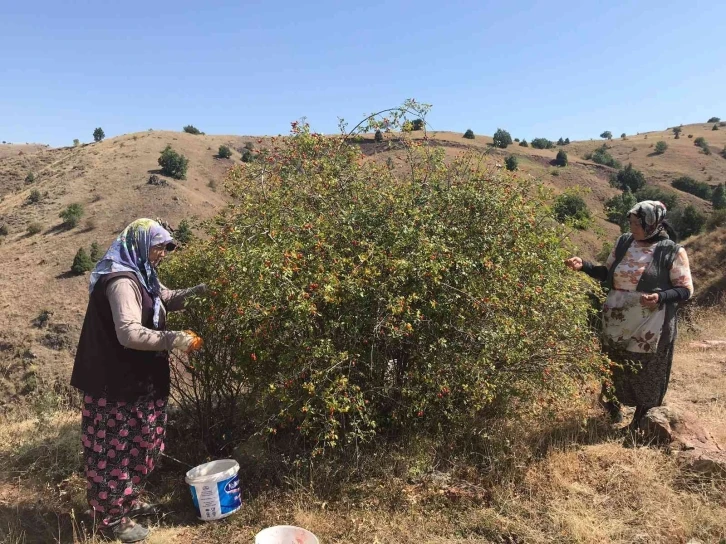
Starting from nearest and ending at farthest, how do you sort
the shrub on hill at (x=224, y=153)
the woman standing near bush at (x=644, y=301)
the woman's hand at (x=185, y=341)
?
the woman's hand at (x=185, y=341) → the woman standing near bush at (x=644, y=301) → the shrub on hill at (x=224, y=153)

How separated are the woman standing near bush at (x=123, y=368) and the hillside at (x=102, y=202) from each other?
204 cm

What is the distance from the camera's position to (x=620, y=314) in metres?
3.17

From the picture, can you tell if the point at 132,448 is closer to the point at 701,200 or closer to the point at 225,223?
the point at 225,223

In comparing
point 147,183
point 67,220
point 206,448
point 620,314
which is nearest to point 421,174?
point 620,314

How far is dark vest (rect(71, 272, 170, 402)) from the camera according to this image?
2.45 m

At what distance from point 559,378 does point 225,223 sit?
2.17 metres

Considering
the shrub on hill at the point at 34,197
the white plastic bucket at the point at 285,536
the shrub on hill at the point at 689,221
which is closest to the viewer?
the white plastic bucket at the point at 285,536

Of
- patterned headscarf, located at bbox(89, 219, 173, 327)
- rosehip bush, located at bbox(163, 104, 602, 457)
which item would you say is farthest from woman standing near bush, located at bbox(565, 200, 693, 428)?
patterned headscarf, located at bbox(89, 219, 173, 327)

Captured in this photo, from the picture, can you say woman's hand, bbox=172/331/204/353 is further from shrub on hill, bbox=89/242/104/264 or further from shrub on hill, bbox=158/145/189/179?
shrub on hill, bbox=158/145/189/179

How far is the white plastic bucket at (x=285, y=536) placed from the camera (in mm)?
2334

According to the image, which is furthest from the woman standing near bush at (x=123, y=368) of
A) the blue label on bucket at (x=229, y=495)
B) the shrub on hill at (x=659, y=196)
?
the shrub on hill at (x=659, y=196)

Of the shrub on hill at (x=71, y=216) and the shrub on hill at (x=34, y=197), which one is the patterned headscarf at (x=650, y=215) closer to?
Answer: the shrub on hill at (x=71, y=216)

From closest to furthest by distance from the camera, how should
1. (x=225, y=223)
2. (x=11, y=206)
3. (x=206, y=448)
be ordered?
(x=225, y=223) → (x=206, y=448) → (x=11, y=206)

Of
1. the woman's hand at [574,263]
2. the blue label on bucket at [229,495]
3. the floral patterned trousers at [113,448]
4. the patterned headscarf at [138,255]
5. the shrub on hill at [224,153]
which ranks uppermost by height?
the shrub on hill at [224,153]
